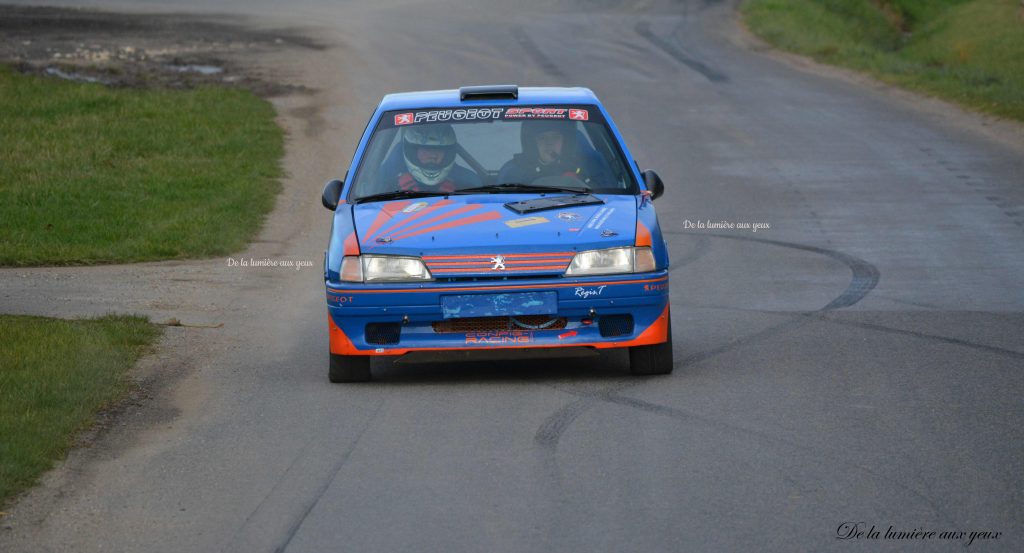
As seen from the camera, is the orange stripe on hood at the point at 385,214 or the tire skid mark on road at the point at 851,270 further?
the tire skid mark on road at the point at 851,270

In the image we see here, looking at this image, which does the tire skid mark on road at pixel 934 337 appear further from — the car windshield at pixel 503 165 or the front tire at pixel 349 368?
the front tire at pixel 349 368

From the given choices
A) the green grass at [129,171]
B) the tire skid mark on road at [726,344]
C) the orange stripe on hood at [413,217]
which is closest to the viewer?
the tire skid mark on road at [726,344]

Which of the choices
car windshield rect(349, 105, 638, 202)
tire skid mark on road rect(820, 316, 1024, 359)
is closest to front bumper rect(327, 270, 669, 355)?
car windshield rect(349, 105, 638, 202)

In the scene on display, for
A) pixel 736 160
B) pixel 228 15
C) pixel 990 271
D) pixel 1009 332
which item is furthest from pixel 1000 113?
pixel 228 15

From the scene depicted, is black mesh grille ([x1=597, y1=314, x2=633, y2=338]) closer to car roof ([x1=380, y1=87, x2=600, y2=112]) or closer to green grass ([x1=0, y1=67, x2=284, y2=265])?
car roof ([x1=380, y1=87, x2=600, y2=112])

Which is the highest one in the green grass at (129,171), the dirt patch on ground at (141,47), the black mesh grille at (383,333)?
the black mesh grille at (383,333)

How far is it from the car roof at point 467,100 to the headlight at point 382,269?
5.36 ft

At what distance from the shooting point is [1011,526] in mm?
5484

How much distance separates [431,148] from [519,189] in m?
0.65

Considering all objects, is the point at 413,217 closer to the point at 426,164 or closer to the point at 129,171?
the point at 426,164

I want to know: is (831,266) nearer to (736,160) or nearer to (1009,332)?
(1009,332)

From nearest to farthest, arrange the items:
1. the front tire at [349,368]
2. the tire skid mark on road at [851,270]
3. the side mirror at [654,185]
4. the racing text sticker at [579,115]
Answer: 1. the front tire at [349,368]
2. the side mirror at [654,185]
3. the racing text sticker at [579,115]
4. the tire skid mark on road at [851,270]

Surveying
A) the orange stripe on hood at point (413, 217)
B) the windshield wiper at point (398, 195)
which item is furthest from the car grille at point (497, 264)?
the windshield wiper at point (398, 195)

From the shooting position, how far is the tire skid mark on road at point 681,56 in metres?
27.6
